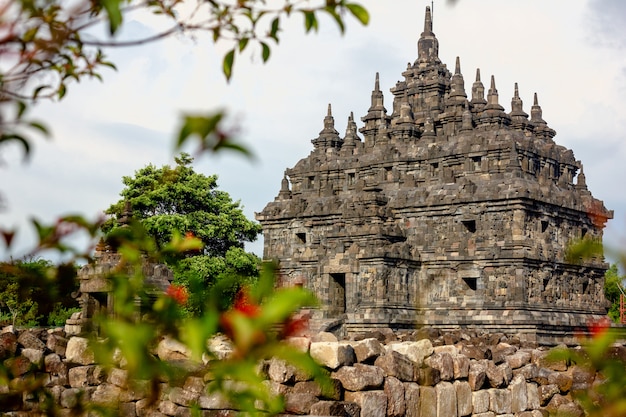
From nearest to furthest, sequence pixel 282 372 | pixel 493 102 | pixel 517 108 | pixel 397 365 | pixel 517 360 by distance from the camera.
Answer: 1. pixel 282 372
2. pixel 397 365
3. pixel 517 360
4. pixel 493 102
5. pixel 517 108

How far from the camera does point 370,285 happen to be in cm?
3278

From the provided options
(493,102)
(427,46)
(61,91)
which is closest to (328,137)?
(427,46)

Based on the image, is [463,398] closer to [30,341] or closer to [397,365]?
[397,365]

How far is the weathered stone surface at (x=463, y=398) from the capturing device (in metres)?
11.5

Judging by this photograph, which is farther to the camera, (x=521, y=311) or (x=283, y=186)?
(x=283, y=186)

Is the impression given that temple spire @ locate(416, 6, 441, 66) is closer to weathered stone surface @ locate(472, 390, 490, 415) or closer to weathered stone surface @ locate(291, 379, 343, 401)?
weathered stone surface @ locate(472, 390, 490, 415)

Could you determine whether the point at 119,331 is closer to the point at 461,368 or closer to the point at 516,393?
the point at 461,368

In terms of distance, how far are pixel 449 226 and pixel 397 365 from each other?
78.3 ft

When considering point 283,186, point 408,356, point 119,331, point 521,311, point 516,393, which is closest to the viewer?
point 119,331

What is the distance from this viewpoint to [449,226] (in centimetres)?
3419

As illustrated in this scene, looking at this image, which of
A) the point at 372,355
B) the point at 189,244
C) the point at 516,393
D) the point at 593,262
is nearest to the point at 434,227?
the point at 593,262

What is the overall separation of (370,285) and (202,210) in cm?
1259

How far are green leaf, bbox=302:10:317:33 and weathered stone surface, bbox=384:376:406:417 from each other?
7706mm

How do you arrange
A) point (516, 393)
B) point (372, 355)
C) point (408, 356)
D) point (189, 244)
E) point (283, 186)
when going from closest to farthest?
point (189, 244)
point (372, 355)
point (408, 356)
point (516, 393)
point (283, 186)
